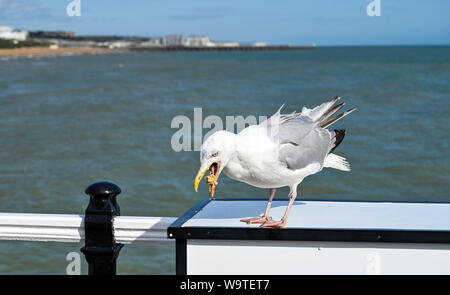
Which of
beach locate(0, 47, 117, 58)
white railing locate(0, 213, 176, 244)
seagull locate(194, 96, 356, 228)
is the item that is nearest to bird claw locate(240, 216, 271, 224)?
seagull locate(194, 96, 356, 228)

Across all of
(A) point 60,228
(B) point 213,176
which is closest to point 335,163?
(B) point 213,176

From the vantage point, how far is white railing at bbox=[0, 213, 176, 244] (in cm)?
331

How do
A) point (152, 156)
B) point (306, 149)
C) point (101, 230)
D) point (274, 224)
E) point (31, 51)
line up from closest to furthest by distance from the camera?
point (274, 224) < point (306, 149) < point (101, 230) < point (152, 156) < point (31, 51)

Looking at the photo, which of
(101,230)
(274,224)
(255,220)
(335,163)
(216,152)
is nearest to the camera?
(216,152)

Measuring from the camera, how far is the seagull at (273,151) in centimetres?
276

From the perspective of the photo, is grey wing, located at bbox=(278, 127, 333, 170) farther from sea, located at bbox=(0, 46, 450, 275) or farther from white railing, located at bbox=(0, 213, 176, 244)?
sea, located at bbox=(0, 46, 450, 275)

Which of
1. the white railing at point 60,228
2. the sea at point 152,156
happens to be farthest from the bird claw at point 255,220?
the sea at point 152,156

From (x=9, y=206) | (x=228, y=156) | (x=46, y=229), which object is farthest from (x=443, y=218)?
(x=9, y=206)

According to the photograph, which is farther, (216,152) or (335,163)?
(335,163)

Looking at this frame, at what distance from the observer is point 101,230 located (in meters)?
3.30

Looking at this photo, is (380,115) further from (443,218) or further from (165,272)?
(443,218)

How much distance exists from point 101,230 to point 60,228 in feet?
0.74

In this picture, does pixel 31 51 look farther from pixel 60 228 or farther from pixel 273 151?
pixel 273 151
